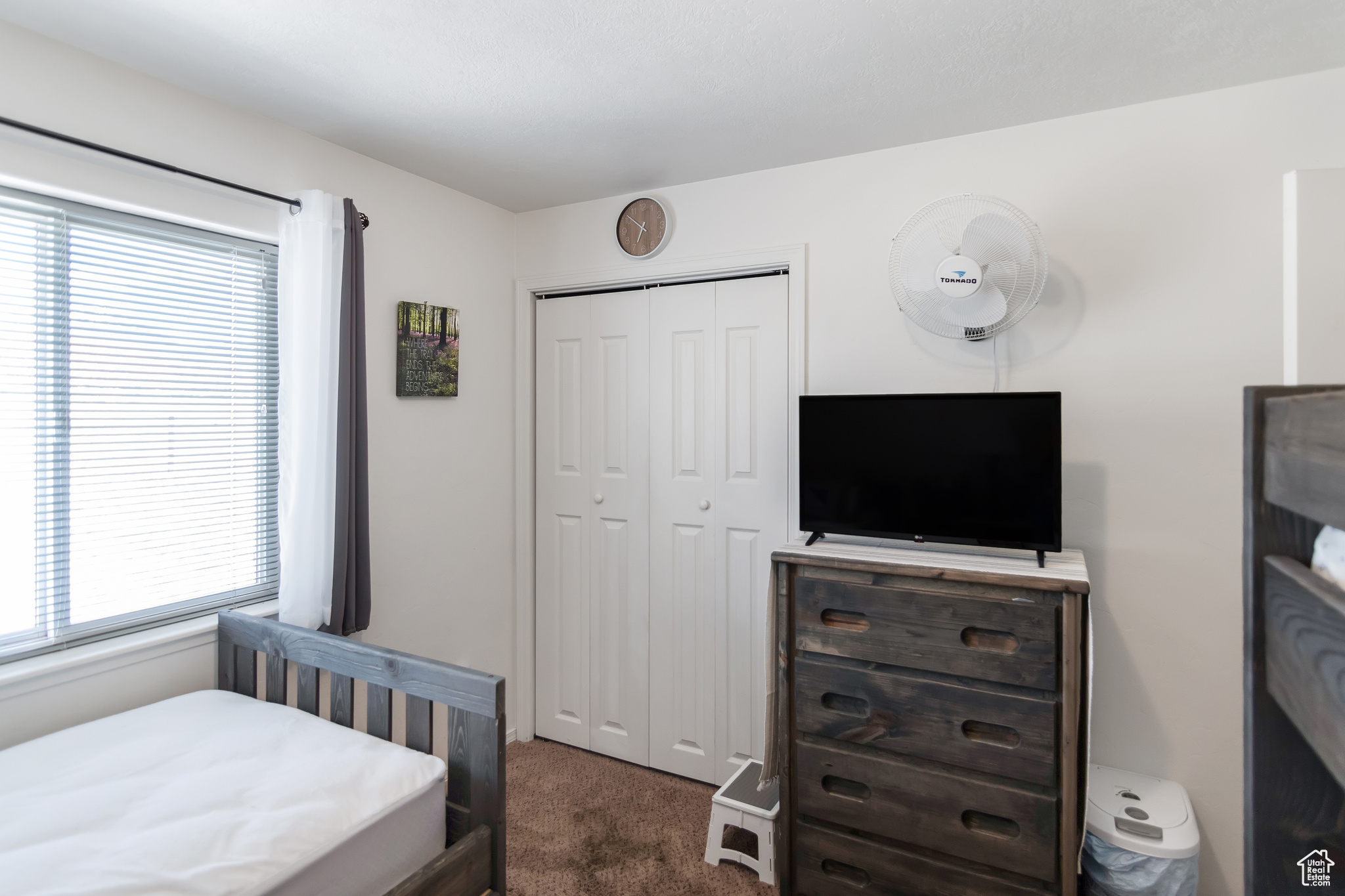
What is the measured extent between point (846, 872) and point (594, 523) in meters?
1.68

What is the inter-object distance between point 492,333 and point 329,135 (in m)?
1.03

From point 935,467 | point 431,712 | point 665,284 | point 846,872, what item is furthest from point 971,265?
point 431,712

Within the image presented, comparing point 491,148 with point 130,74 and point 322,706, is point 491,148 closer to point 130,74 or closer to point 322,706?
point 130,74

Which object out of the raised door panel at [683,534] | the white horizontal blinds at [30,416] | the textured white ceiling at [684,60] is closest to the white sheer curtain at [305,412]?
the textured white ceiling at [684,60]

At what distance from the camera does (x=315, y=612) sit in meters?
2.17

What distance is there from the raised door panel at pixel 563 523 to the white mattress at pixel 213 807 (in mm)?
1411

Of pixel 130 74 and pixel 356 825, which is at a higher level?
pixel 130 74

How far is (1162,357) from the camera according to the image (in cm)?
205

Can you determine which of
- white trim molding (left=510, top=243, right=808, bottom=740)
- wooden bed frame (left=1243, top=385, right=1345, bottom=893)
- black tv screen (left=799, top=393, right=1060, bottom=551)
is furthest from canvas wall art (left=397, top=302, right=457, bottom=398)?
wooden bed frame (left=1243, top=385, right=1345, bottom=893)

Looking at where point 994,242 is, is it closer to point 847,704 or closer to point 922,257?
point 922,257

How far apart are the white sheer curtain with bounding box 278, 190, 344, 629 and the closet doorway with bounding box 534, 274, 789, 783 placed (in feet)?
3.78

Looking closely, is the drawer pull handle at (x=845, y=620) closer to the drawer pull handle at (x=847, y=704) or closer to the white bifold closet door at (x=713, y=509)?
the drawer pull handle at (x=847, y=704)

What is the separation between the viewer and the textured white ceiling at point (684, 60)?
161 cm

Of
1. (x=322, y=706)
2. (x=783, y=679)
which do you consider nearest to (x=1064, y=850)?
(x=783, y=679)
